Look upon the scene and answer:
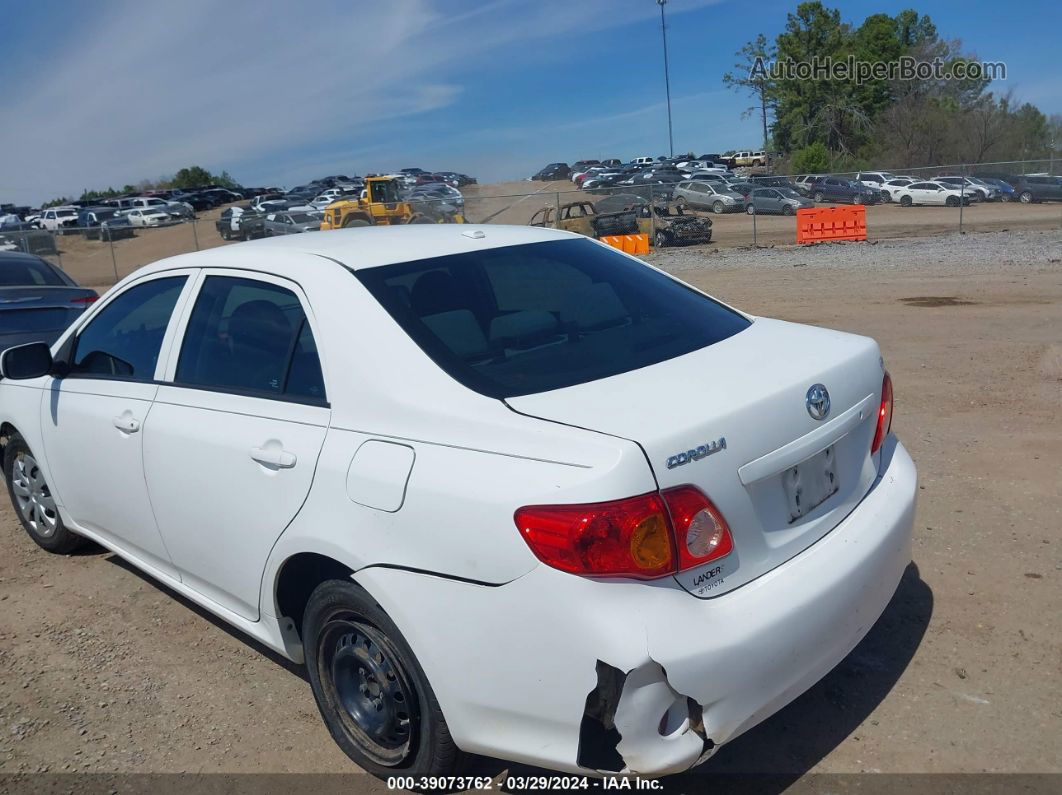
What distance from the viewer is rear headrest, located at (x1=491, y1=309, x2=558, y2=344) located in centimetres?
321

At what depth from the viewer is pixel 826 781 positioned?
295cm

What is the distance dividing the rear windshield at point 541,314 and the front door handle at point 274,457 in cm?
57

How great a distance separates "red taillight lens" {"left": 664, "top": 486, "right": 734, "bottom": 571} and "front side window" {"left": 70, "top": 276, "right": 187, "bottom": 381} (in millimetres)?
2474

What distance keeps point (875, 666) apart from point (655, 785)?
3.71 feet

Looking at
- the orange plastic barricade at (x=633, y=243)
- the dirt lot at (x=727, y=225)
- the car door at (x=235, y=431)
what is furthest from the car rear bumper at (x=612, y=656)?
the dirt lot at (x=727, y=225)

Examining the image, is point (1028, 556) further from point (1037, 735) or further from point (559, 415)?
point (559, 415)

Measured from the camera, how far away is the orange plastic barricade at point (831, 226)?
Result: 2428cm

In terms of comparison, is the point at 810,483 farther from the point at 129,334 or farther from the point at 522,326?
the point at 129,334

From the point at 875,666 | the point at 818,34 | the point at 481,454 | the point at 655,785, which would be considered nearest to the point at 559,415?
the point at 481,454

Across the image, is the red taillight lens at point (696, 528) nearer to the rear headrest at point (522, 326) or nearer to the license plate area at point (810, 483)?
the license plate area at point (810, 483)

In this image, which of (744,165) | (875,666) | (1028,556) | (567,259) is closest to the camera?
(875,666)

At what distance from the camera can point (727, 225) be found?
35.6 meters

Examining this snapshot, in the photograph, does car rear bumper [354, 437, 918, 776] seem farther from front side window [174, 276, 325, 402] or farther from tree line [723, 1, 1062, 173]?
tree line [723, 1, 1062, 173]

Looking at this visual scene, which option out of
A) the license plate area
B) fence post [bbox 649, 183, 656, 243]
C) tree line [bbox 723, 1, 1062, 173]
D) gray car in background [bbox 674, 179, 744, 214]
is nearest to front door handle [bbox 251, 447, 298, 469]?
the license plate area
